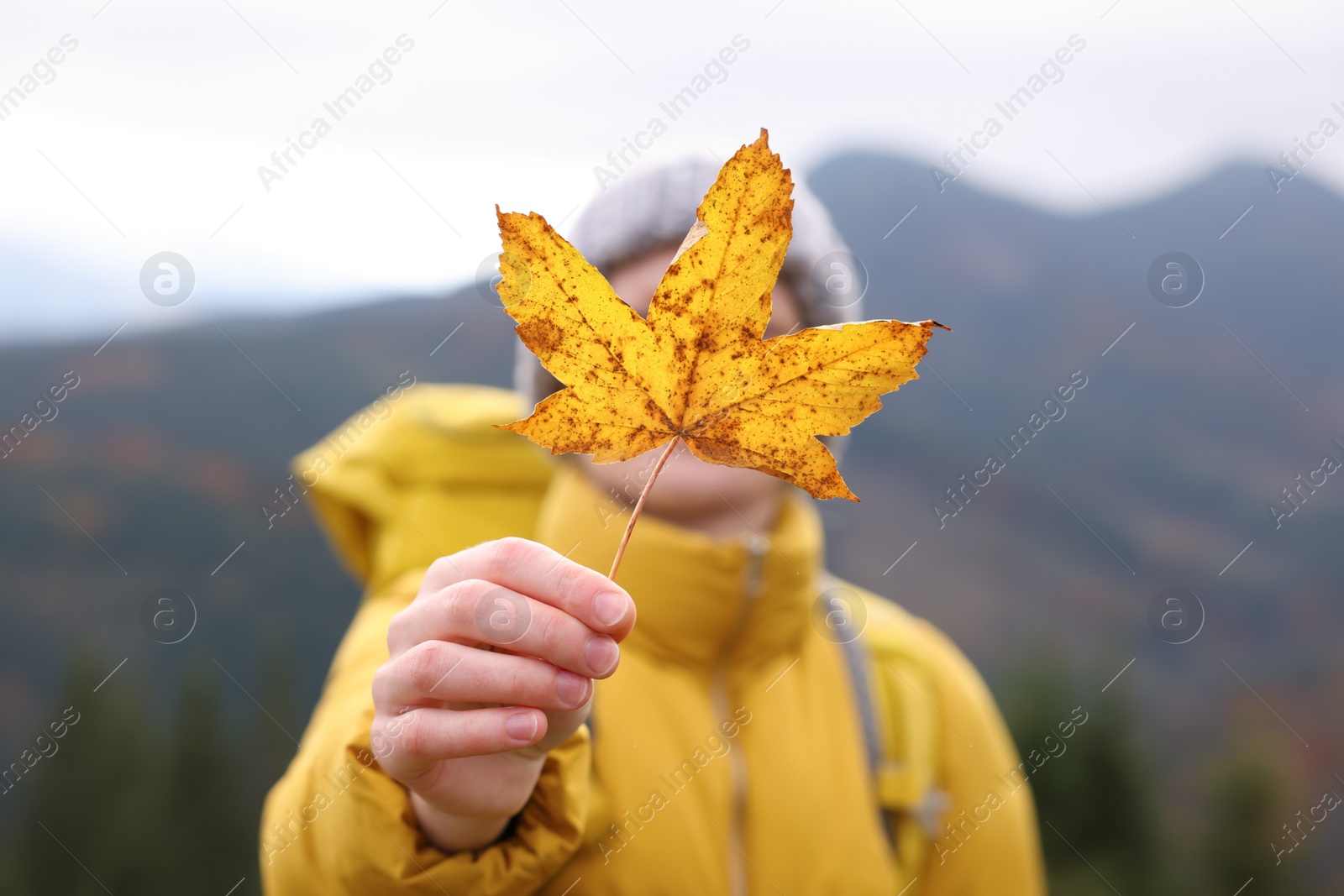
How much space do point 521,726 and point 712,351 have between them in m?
0.47

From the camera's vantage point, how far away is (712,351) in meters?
0.94

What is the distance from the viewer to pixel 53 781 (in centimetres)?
1181

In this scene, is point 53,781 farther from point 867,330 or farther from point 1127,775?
point 867,330

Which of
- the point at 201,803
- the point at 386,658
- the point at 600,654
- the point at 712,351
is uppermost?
the point at 712,351

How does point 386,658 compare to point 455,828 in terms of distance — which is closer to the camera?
point 455,828

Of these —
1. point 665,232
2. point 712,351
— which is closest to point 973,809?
point 665,232

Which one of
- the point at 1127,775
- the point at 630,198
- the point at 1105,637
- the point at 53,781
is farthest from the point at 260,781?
the point at 630,198

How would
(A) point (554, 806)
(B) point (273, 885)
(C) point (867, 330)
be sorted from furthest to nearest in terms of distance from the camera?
(B) point (273, 885), (A) point (554, 806), (C) point (867, 330)

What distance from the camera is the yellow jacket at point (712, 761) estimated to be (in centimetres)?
142

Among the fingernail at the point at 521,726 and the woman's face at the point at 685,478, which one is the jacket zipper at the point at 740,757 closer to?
the woman's face at the point at 685,478

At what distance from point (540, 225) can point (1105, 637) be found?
14642 mm

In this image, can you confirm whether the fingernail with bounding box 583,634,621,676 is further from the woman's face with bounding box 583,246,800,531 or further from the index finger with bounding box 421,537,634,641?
the woman's face with bounding box 583,246,800,531

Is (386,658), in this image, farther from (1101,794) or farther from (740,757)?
(1101,794)

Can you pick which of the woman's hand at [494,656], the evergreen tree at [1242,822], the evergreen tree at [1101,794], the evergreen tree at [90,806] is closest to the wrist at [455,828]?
the woman's hand at [494,656]
